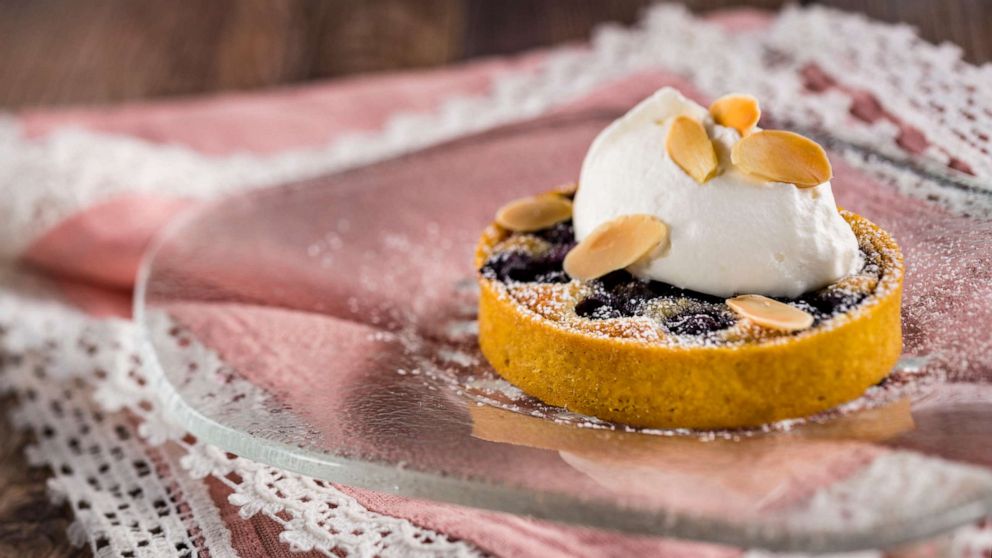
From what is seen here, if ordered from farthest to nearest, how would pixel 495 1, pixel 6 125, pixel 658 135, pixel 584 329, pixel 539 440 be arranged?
pixel 495 1, pixel 6 125, pixel 658 135, pixel 584 329, pixel 539 440

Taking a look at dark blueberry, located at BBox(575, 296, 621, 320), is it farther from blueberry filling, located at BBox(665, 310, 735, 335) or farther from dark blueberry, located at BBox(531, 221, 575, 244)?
dark blueberry, located at BBox(531, 221, 575, 244)

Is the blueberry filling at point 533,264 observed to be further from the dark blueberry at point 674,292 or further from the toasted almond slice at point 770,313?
the toasted almond slice at point 770,313

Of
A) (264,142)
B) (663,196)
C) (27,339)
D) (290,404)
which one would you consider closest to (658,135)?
(663,196)

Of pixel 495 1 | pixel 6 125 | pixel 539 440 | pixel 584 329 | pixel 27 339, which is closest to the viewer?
pixel 539 440

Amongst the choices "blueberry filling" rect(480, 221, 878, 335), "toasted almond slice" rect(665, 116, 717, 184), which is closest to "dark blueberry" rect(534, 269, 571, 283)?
"blueberry filling" rect(480, 221, 878, 335)

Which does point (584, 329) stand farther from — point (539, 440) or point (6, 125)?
point (6, 125)

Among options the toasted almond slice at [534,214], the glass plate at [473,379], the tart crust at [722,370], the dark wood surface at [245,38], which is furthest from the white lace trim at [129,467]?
the dark wood surface at [245,38]
